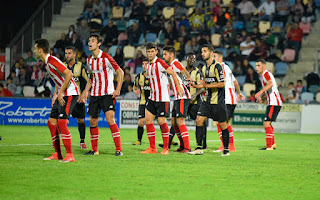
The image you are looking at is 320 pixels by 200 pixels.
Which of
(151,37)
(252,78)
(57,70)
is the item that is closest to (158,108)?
(57,70)

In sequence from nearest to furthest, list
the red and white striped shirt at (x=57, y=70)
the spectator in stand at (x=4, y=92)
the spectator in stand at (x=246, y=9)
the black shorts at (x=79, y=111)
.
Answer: the red and white striped shirt at (x=57, y=70)
the black shorts at (x=79, y=111)
the spectator in stand at (x=4, y=92)
the spectator in stand at (x=246, y=9)

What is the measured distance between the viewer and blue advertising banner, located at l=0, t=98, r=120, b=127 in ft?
71.9

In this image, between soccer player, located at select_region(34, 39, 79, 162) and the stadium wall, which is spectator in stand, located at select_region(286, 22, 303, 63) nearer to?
the stadium wall

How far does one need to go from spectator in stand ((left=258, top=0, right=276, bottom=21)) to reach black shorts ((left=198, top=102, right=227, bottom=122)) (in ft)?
52.3

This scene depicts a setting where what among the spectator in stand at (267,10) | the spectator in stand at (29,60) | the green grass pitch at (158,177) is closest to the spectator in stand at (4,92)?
the spectator in stand at (29,60)

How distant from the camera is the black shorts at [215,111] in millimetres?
11070

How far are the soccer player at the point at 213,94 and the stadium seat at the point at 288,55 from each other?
14350mm

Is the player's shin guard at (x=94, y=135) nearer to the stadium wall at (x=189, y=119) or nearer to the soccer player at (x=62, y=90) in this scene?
the soccer player at (x=62, y=90)

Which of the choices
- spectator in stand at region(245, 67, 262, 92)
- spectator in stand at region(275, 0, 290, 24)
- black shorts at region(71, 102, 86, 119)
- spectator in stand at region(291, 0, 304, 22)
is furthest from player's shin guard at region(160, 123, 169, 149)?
spectator in stand at region(275, 0, 290, 24)

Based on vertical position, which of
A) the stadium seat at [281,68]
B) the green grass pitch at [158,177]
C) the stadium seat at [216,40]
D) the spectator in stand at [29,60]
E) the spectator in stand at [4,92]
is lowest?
the green grass pitch at [158,177]

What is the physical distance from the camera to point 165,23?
27484mm

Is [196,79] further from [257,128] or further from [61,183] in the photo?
[257,128]

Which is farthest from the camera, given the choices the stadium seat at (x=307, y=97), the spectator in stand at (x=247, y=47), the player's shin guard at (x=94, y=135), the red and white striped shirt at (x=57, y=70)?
the spectator in stand at (x=247, y=47)

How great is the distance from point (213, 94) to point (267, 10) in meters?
16.2
